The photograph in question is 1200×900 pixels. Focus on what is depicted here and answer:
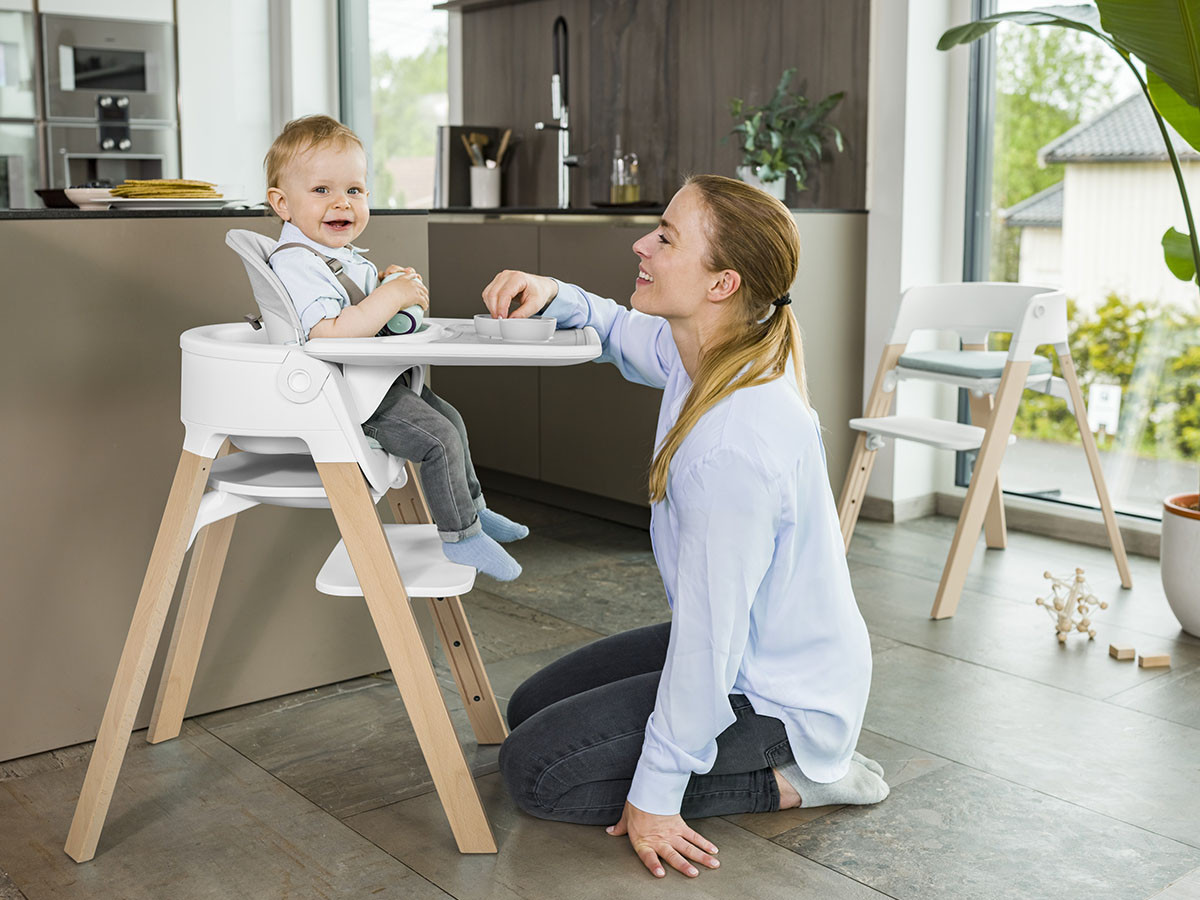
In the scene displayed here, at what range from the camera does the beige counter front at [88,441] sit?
7.38 feet

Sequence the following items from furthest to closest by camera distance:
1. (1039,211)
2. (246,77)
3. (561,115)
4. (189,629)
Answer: (246,77) < (561,115) < (1039,211) < (189,629)

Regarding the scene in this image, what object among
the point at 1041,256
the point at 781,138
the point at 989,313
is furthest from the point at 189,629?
the point at 1041,256

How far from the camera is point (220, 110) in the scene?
6020 mm

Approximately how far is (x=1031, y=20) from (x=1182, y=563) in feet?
4.38

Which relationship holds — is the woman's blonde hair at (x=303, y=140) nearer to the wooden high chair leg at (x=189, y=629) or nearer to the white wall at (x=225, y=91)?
the wooden high chair leg at (x=189, y=629)

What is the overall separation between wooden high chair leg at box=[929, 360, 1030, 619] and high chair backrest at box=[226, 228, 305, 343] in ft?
6.08

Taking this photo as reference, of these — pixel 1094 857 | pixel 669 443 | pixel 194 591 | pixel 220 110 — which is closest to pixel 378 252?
pixel 194 591

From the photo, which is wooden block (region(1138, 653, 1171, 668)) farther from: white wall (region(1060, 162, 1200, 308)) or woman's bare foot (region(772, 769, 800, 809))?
white wall (region(1060, 162, 1200, 308))

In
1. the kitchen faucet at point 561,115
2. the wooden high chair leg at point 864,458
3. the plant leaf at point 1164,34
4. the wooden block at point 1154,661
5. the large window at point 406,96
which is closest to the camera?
the plant leaf at point 1164,34

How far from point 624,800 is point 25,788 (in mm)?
1031

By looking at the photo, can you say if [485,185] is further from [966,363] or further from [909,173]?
[966,363]

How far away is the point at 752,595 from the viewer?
1854 mm

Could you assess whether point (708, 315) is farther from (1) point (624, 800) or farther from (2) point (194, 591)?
(2) point (194, 591)

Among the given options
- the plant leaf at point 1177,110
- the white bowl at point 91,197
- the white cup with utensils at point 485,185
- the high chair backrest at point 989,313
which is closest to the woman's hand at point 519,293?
the white bowl at point 91,197
